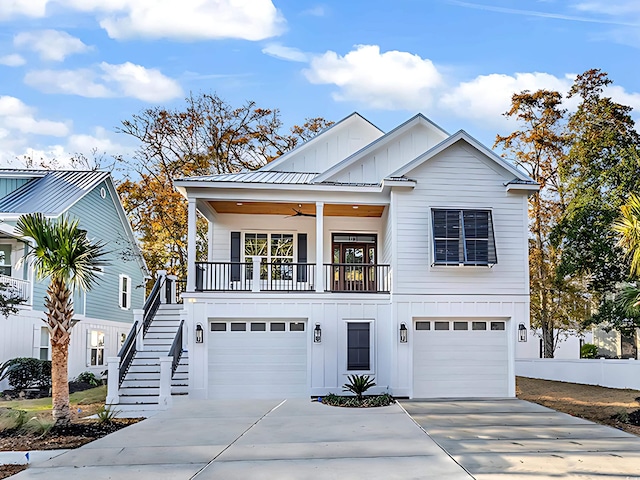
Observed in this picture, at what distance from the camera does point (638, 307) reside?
1218cm

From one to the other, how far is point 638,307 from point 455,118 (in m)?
14.0

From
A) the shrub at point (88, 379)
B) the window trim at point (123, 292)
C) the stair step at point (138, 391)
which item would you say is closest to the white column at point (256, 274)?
the stair step at point (138, 391)

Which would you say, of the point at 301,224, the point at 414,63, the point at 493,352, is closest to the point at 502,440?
the point at 493,352

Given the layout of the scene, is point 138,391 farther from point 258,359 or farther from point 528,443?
point 528,443

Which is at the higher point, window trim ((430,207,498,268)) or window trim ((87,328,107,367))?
window trim ((430,207,498,268))

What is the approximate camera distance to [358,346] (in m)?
16.5

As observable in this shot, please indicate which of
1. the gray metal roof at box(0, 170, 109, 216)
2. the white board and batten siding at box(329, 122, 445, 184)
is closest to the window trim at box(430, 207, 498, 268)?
the white board and batten siding at box(329, 122, 445, 184)

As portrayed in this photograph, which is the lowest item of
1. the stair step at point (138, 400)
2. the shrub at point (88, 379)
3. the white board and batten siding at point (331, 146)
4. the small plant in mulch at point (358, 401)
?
the shrub at point (88, 379)

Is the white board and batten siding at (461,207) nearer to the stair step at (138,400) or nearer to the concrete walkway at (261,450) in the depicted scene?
the concrete walkway at (261,450)

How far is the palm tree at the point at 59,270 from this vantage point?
1111 centimetres

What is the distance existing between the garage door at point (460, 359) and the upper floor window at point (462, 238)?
1784mm

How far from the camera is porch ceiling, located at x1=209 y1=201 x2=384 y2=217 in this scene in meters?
17.6

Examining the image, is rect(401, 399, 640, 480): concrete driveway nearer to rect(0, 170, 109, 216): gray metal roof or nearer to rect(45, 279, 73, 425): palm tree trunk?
rect(45, 279, 73, 425): palm tree trunk

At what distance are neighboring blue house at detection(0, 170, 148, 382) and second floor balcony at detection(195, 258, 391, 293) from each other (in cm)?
438
